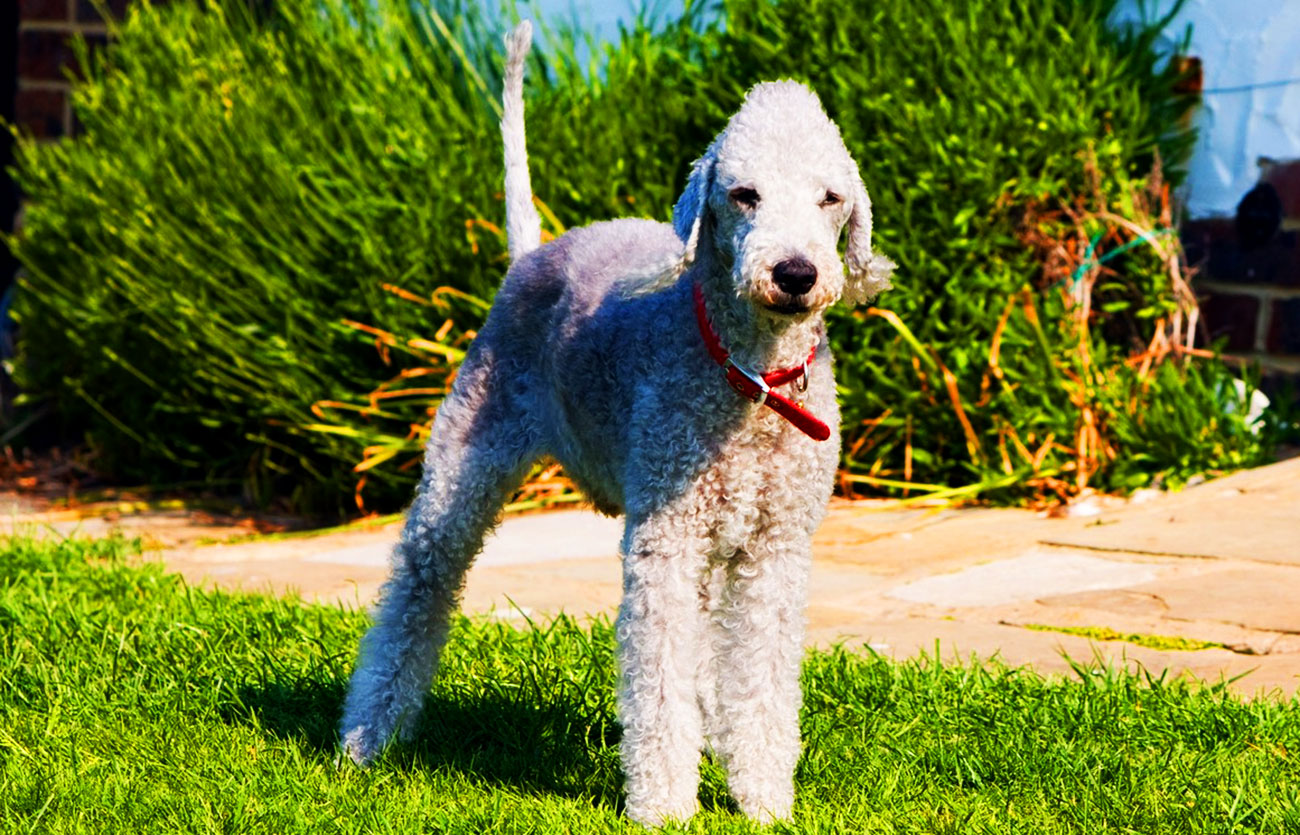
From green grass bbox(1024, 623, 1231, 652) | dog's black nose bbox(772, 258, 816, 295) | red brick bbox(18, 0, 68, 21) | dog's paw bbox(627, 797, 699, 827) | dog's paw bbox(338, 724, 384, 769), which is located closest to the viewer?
dog's black nose bbox(772, 258, 816, 295)

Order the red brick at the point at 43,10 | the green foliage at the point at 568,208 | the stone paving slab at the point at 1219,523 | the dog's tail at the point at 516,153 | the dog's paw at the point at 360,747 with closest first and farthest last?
the dog's paw at the point at 360,747
the dog's tail at the point at 516,153
the stone paving slab at the point at 1219,523
the green foliage at the point at 568,208
the red brick at the point at 43,10

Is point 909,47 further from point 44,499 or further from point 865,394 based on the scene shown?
point 44,499

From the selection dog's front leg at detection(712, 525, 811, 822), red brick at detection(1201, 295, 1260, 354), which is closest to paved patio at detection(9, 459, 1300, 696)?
red brick at detection(1201, 295, 1260, 354)

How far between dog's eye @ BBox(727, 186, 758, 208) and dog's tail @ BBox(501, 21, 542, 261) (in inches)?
37.1

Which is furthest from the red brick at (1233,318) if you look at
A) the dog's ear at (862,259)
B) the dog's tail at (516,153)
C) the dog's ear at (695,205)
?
the dog's ear at (695,205)

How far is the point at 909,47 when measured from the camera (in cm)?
600

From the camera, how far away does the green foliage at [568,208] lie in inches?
230

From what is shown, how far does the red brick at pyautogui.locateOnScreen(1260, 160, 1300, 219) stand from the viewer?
6.02m

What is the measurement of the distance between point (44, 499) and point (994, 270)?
451 centimetres

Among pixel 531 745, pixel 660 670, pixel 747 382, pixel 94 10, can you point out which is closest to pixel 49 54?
pixel 94 10

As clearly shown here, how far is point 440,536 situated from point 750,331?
0.97m

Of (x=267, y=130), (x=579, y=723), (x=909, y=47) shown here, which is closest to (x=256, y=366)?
(x=267, y=130)

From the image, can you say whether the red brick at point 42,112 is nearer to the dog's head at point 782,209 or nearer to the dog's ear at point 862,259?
the dog's head at point 782,209

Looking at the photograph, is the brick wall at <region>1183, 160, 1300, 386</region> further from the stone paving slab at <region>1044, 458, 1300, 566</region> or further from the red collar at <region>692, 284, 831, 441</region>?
the red collar at <region>692, 284, 831, 441</region>
